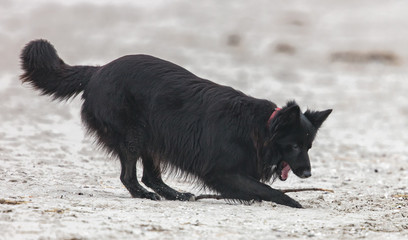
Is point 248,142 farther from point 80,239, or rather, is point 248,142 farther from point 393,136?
point 393,136

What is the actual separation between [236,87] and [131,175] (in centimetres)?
810

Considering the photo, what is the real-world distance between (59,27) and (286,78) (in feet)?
19.3

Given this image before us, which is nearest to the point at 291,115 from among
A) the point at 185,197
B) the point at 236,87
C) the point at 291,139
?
the point at 291,139

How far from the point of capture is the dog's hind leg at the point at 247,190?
620 centimetres

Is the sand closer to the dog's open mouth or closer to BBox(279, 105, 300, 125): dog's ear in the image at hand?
the dog's open mouth

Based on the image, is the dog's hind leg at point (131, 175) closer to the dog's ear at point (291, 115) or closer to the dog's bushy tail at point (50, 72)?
the dog's bushy tail at point (50, 72)

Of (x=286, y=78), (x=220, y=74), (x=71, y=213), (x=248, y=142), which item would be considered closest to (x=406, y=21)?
(x=286, y=78)

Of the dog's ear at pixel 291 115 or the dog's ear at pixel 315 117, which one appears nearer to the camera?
the dog's ear at pixel 291 115

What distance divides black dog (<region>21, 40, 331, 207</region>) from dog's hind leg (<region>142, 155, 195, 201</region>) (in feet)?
0.05

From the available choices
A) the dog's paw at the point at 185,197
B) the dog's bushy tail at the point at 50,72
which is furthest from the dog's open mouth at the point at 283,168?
the dog's bushy tail at the point at 50,72

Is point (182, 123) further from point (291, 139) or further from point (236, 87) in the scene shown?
point (236, 87)

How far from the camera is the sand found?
16.6ft

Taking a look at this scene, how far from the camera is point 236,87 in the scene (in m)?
14.6

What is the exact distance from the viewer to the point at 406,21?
862 inches
